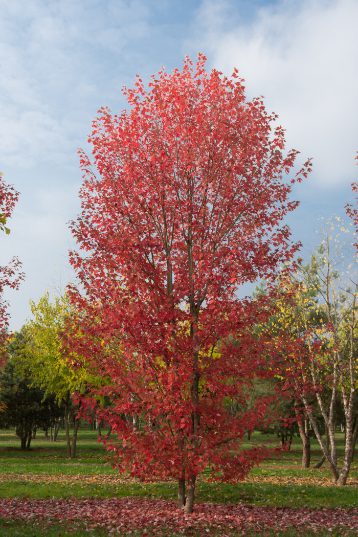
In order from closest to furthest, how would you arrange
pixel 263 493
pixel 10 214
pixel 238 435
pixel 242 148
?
pixel 238 435
pixel 242 148
pixel 10 214
pixel 263 493

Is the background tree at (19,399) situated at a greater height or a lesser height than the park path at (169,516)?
greater

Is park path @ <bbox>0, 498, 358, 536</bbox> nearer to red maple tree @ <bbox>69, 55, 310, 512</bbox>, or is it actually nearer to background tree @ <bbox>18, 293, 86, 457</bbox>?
red maple tree @ <bbox>69, 55, 310, 512</bbox>

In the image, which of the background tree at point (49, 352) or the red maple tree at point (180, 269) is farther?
the background tree at point (49, 352)

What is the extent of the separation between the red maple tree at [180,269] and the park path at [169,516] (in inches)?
34.9

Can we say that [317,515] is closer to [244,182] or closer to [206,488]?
[206,488]

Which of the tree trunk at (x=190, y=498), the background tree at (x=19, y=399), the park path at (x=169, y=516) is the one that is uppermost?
the background tree at (x=19, y=399)

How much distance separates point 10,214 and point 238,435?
7.80 meters

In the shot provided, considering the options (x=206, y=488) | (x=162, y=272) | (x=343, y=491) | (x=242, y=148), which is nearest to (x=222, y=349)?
(x=162, y=272)

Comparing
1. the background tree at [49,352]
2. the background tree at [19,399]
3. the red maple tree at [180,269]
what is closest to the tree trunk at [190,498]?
the red maple tree at [180,269]

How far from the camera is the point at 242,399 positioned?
1286cm

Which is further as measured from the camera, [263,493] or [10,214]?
[263,493]

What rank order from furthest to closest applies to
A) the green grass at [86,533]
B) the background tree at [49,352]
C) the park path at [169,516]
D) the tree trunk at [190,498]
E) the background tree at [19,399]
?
the background tree at [19,399] → the background tree at [49,352] → the tree trunk at [190,498] → the park path at [169,516] → the green grass at [86,533]

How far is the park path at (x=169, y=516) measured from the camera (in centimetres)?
1148

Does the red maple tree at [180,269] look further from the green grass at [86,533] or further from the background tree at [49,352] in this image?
the background tree at [49,352]
